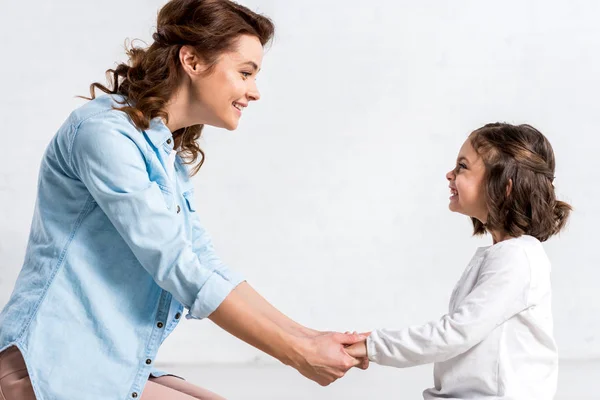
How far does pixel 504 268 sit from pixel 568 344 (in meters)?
A: 2.26

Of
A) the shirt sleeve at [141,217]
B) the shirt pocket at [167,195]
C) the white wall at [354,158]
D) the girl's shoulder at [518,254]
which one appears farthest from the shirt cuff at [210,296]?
the white wall at [354,158]

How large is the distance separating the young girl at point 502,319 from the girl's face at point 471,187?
3 centimetres

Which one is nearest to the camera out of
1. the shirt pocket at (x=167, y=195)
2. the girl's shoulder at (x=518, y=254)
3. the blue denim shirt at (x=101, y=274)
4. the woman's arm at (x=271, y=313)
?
the blue denim shirt at (x=101, y=274)

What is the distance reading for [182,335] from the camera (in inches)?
145

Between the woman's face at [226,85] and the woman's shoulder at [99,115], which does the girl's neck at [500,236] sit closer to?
the woman's face at [226,85]

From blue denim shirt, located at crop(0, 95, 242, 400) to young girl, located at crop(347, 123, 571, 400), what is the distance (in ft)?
1.68

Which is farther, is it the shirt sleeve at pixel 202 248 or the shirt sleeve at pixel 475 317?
Answer: the shirt sleeve at pixel 202 248

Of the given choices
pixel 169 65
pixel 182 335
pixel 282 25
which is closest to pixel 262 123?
pixel 282 25

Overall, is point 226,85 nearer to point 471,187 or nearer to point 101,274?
point 101,274

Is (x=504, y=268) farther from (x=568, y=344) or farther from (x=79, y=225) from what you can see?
(x=568, y=344)

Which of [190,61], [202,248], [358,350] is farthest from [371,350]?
[190,61]

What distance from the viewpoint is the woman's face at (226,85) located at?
1877mm

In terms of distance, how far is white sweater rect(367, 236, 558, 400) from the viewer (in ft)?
5.90

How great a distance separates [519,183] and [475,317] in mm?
405
